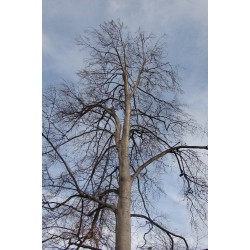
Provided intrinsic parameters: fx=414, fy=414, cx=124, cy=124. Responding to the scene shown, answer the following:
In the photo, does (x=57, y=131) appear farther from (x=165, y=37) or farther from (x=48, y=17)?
(x=165, y=37)

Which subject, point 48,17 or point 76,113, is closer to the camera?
point 48,17

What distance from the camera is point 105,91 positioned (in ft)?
11.1

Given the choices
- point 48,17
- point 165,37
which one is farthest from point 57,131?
point 165,37

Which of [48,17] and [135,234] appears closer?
[48,17]

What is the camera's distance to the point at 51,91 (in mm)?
3102
